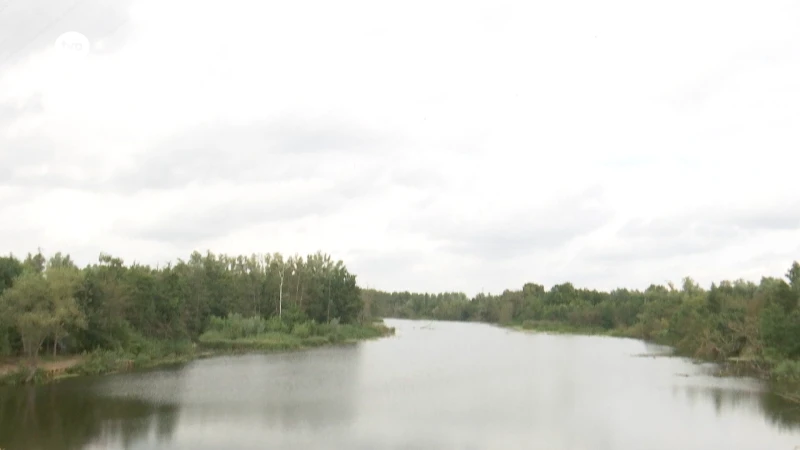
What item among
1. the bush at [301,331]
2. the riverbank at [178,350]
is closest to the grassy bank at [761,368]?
the riverbank at [178,350]

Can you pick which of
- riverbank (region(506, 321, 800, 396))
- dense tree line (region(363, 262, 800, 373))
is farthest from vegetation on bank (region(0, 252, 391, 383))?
riverbank (region(506, 321, 800, 396))

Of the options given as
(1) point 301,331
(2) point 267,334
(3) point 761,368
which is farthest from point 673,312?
(2) point 267,334

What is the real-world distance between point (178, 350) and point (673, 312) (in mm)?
52163

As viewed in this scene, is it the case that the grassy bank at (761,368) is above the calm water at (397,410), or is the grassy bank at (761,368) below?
above

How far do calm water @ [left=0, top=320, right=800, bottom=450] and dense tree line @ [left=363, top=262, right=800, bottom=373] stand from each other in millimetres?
5044

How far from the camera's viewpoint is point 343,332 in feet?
230

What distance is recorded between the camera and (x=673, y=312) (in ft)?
242

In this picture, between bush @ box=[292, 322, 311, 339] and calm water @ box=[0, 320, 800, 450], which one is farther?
bush @ box=[292, 322, 311, 339]

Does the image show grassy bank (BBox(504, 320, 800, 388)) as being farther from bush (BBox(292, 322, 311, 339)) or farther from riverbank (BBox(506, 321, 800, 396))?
bush (BBox(292, 322, 311, 339))

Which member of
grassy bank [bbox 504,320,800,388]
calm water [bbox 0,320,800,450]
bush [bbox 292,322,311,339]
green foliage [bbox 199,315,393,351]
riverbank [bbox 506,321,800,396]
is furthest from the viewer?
bush [bbox 292,322,311,339]

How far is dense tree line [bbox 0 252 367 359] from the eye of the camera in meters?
32.4

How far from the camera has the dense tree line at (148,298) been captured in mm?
32406

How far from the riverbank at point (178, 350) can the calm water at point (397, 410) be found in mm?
1908

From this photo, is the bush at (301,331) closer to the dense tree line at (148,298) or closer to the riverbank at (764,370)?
the dense tree line at (148,298)
